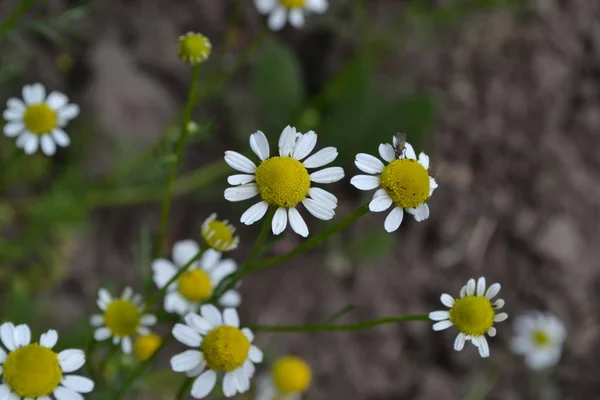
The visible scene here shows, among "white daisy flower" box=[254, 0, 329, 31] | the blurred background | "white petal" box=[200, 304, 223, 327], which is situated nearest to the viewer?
"white petal" box=[200, 304, 223, 327]

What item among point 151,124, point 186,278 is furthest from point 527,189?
point 186,278

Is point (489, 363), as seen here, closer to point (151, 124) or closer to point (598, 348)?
point (598, 348)

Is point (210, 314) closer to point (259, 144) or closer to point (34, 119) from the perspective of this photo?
point (259, 144)

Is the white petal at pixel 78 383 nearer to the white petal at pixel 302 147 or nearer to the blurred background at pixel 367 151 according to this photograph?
the white petal at pixel 302 147

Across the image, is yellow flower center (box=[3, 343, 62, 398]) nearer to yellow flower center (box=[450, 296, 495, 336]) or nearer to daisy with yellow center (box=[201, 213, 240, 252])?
daisy with yellow center (box=[201, 213, 240, 252])

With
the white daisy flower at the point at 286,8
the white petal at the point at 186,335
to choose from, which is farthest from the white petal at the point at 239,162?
the white daisy flower at the point at 286,8

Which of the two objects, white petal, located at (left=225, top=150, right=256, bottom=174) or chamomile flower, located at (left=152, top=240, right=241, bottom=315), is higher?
white petal, located at (left=225, top=150, right=256, bottom=174)

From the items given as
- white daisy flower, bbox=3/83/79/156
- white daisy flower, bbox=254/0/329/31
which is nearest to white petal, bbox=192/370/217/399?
white daisy flower, bbox=3/83/79/156
